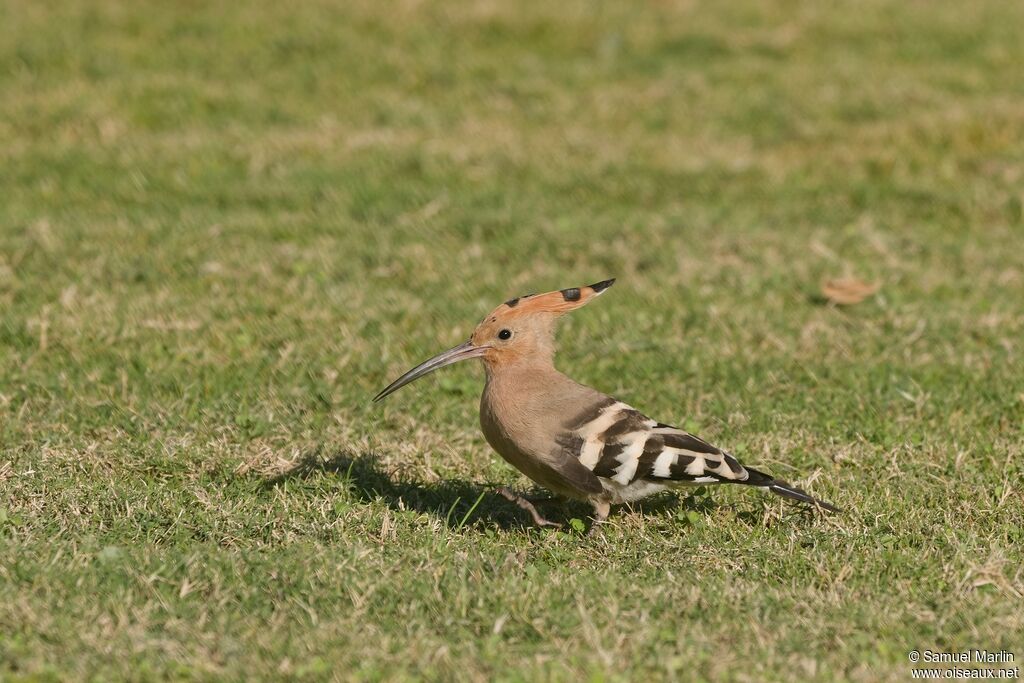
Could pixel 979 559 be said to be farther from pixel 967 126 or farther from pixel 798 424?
pixel 967 126

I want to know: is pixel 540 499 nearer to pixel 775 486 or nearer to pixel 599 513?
pixel 599 513

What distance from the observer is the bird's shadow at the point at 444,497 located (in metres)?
4.53

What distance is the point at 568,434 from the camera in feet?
14.0

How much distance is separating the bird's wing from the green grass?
24 centimetres

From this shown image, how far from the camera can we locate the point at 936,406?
17.8ft

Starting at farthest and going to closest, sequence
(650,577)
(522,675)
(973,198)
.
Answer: (973,198) < (650,577) < (522,675)

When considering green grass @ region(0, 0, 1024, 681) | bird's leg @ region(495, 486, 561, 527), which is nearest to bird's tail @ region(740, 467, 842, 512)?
green grass @ region(0, 0, 1024, 681)

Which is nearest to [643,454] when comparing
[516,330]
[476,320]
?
[516,330]

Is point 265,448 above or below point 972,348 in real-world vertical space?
above

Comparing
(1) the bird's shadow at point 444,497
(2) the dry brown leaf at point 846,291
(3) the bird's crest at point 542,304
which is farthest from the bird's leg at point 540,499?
(2) the dry brown leaf at point 846,291

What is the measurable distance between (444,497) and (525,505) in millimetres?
400

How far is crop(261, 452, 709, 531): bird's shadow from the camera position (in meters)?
4.53

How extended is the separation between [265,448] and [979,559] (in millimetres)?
2420

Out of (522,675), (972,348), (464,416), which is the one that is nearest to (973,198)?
(972,348)
